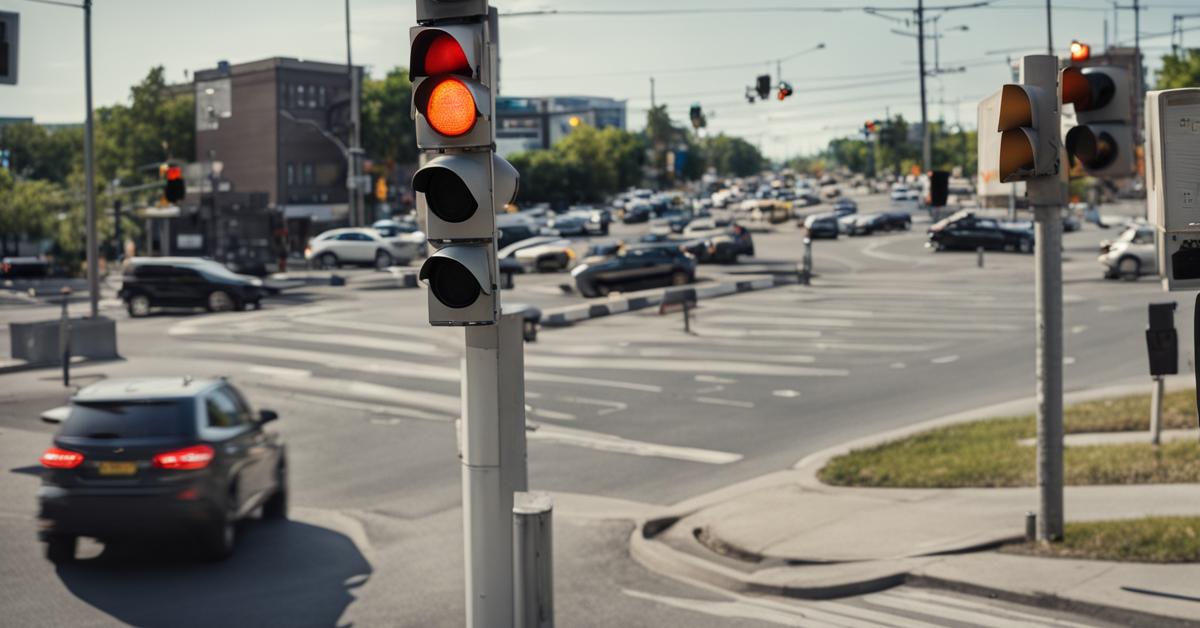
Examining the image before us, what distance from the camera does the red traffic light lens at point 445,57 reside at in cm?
597

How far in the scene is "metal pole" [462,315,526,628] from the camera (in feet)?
21.2

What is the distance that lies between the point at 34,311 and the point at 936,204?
97.5 feet

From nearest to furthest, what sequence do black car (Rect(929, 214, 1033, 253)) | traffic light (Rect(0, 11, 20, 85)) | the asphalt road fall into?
the asphalt road
traffic light (Rect(0, 11, 20, 85))
black car (Rect(929, 214, 1033, 253))

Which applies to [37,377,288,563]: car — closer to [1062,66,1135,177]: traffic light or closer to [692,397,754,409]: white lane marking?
[1062,66,1135,177]: traffic light

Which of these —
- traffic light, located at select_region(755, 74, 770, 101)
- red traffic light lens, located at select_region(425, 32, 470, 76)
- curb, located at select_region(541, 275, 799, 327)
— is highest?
traffic light, located at select_region(755, 74, 770, 101)

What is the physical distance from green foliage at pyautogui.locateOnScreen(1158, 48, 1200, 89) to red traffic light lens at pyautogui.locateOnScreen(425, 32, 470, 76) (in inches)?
2559

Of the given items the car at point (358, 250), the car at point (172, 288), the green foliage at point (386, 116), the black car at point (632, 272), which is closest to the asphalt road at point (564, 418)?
the car at point (172, 288)

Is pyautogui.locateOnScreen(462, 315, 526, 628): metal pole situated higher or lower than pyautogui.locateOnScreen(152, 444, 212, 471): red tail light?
higher

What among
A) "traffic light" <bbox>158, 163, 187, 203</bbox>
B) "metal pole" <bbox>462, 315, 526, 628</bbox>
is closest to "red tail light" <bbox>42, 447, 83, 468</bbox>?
"metal pole" <bbox>462, 315, 526, 628</bbox>

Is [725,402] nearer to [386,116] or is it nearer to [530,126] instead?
[386,116]

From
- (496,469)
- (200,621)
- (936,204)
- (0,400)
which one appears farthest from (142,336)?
(496,469)

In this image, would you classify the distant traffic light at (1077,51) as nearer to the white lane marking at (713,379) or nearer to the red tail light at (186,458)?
the red tail light at (186,458)

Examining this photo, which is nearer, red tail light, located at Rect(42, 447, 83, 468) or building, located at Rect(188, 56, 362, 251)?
red tail light, located at Rect(42, 447, 83, 468)

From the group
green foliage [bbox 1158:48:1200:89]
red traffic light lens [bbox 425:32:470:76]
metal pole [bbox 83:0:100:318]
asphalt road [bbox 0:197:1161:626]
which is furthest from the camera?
green foliage [bbox 1158:48:1200:89]
